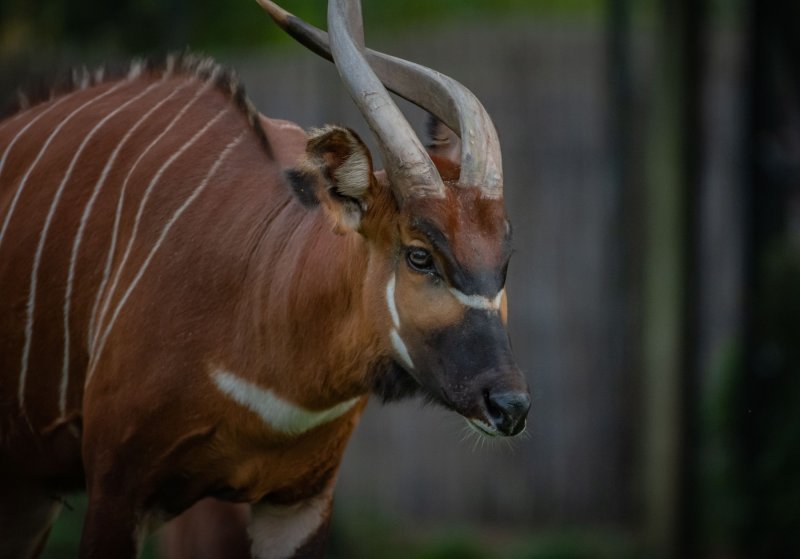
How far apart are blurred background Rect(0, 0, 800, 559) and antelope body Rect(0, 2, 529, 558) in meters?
4.01

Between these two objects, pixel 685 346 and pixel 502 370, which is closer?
pixel 502 370

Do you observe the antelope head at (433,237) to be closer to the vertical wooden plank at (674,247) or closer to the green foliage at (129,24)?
the green foliage at (129,24)

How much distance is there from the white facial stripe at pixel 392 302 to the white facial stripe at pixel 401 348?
0.03 metres

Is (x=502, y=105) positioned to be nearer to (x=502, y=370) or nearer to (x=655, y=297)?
(x=655, y=297)

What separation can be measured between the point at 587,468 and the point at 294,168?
6.03m

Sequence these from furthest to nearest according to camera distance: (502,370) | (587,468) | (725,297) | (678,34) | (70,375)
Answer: (725,297) < (587,468) < (678,34) < (70,375) < (502,370)

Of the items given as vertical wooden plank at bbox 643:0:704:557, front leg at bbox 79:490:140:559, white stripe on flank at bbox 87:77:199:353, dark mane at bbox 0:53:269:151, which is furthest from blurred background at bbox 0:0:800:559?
front leg at bbox 79:490:140:559

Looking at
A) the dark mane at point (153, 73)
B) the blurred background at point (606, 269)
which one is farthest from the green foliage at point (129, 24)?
the dark mane at point (153, 73)

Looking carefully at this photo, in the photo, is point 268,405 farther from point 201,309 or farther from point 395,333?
point 395,333

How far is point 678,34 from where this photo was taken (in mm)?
9008

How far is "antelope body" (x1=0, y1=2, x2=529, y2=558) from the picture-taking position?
13.1ft

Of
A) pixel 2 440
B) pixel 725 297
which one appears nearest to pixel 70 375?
A: pixel 2 440

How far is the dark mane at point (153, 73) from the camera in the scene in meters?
4.82

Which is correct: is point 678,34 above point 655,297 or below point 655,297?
above
